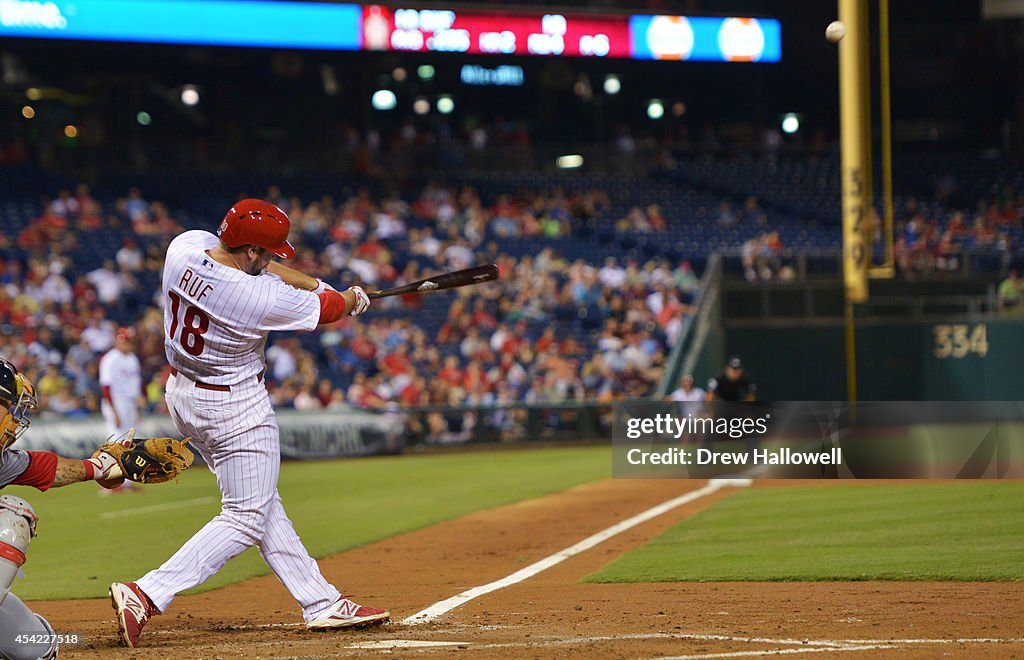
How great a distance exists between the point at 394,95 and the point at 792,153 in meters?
10.1

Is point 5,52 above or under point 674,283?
above

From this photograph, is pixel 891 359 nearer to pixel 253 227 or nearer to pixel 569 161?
pixel 569 161

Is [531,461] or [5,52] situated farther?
[5,52]

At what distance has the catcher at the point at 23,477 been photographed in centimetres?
441

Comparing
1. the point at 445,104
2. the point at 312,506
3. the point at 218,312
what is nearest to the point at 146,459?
the point at 218,312

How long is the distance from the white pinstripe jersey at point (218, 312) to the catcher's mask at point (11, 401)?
0.84 meters

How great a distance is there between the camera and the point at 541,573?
798 cm

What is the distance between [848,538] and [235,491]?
5.29 meters

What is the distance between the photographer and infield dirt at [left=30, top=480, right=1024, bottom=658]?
4977 millimetres

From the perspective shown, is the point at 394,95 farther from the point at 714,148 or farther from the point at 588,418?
the point at 588,418

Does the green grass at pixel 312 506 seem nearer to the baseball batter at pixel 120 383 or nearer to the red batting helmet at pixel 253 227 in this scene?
the baseball batter at pixel 120 383

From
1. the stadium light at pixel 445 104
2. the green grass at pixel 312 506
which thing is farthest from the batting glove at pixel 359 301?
the stadium light at pixel 445 104

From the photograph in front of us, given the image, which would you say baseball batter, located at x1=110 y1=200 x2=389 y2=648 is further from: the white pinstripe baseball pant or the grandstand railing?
the grandstand railing

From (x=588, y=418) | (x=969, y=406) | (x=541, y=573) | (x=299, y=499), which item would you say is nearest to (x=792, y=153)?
(x=588, y=418)
